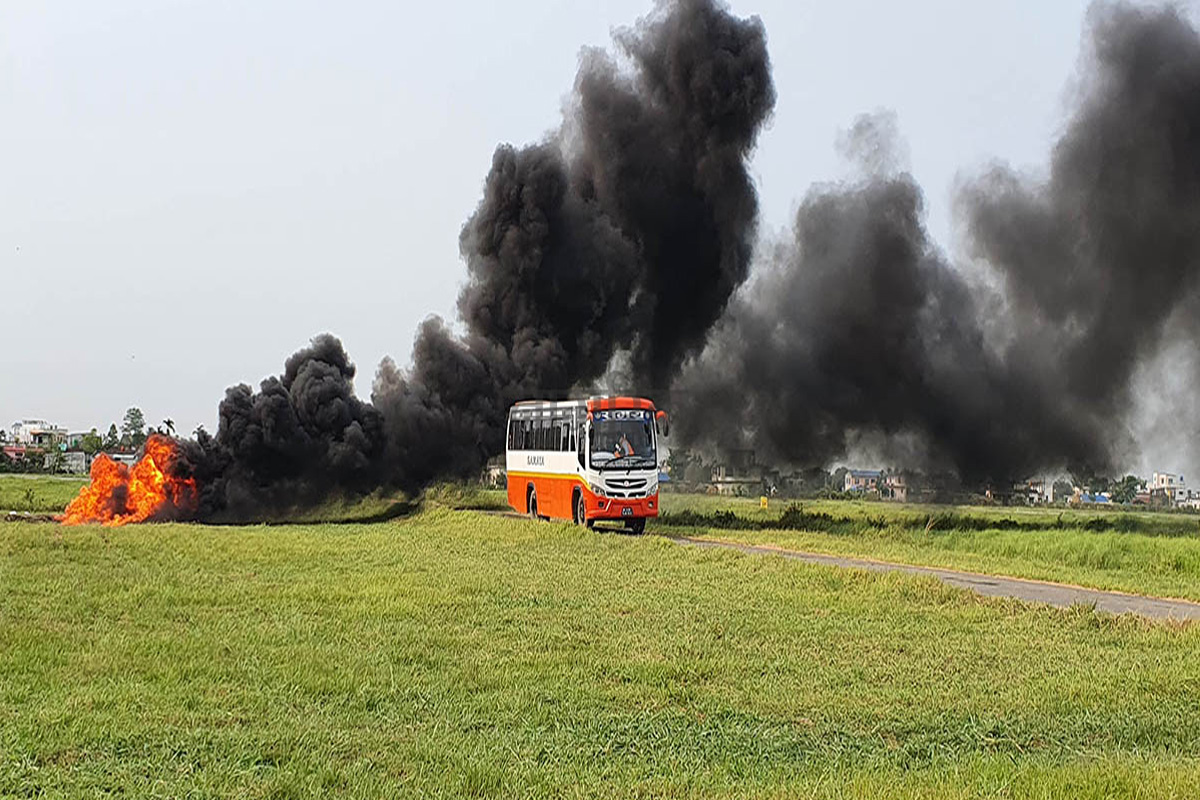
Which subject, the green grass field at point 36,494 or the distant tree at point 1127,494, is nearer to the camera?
the green grass field at point 36,494

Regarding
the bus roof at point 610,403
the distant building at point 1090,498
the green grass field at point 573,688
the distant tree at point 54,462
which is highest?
the bus roof at point 610,403

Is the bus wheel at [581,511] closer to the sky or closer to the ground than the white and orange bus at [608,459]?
closer to the ground

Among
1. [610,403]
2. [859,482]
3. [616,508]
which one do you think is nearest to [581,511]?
[616,508]

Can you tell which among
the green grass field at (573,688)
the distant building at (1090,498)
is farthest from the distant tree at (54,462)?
the distant building at (1090,498)

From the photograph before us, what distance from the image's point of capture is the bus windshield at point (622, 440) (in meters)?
31.0

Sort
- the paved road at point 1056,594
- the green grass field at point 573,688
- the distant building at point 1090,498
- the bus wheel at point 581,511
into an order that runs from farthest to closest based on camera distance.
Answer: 1. the distant building at point 1090,498
2. the bus wheel at point 581,511
3. the paved road at point 1056,594
4. the green grass field at point 573,688

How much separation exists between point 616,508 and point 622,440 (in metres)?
1.85

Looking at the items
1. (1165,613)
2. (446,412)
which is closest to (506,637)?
(1165,613)

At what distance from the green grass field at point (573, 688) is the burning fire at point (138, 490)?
18.9 metres

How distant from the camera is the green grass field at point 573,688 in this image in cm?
772

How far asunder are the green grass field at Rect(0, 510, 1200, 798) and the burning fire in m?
18.9

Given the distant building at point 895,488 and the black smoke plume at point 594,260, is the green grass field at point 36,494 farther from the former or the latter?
the distant building at point 895,488

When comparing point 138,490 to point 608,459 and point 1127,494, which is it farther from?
point 1127,494

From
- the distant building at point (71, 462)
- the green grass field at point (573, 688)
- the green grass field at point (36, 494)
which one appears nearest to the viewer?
the green grass field at point (573, 688)
